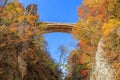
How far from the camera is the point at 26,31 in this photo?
1106 inches

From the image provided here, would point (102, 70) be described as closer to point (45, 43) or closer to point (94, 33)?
point (94, 33)

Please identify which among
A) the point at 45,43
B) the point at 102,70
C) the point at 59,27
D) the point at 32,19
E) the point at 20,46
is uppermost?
the point at 59,27

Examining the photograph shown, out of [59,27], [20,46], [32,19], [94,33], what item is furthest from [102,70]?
[59,27]

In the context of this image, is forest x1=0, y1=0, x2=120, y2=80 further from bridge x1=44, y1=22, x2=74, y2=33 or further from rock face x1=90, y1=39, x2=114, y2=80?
bridge x1=44, y1=22, x2=74, y2=33

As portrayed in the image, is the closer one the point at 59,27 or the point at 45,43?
the point at 45,43

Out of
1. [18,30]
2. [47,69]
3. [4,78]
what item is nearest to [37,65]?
[47,69]

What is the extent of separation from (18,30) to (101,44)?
10440 mm

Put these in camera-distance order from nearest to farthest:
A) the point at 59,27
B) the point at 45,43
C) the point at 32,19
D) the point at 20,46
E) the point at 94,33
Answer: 1. the point at 20,46
2. the point at 94,33
3. the point at 32,19
4. the point at 45,43
5. the point at 59,27

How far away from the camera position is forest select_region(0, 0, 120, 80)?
17034 millimetres

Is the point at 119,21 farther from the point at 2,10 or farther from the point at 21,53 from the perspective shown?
the point at 21,53

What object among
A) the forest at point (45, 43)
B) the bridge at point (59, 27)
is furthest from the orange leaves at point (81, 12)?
the bridge at point (59, 27)

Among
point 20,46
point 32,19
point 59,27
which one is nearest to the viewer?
point 20,46

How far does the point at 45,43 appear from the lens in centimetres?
3391

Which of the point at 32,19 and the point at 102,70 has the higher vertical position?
the point at 32,19
